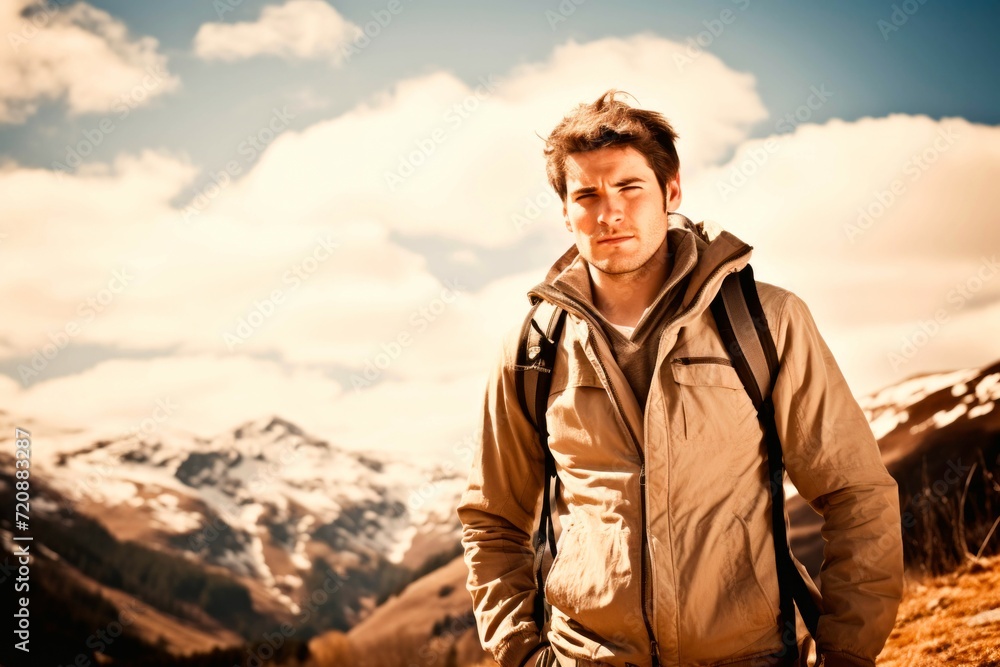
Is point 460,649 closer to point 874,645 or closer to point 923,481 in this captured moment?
point 923,481

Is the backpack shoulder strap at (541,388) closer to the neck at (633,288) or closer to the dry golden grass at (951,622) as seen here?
the neck at (633,288)

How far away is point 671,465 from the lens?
6.20 feet

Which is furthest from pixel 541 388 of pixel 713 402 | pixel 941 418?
pixel 941 418

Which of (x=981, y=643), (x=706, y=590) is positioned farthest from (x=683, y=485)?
(x=981, y=643)

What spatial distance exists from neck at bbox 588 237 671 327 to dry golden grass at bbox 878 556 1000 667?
2.08m

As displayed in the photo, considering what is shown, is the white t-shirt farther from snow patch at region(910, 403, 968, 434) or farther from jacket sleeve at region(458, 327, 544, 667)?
snow patch at region(910, 403, 968, 434)

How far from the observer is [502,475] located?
2422 mm

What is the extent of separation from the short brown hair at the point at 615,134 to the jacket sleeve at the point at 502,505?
2.10ft

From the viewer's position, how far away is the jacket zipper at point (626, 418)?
1849mm

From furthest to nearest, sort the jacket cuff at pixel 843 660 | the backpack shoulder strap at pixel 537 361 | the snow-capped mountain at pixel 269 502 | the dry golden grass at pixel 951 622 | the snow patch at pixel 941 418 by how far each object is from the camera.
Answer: the snow-capped mountain at pixel 269 502, the snow patch at pixel 941 418, the dry golden grass at pixel 951 622, the backpack shoulder strap at pixel 537 361, the jacket cuff at pixel 843 660

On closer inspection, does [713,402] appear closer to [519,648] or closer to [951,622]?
[519,648]

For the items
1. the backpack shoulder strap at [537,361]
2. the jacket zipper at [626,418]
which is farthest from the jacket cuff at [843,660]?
the backpack shoulder strap at [537,361]

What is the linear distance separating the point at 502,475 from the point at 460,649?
498 centimetres

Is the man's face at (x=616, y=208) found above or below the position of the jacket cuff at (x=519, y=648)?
above
